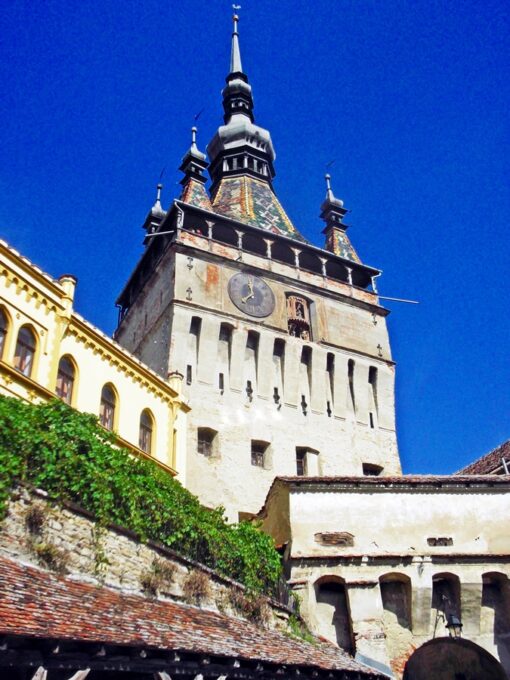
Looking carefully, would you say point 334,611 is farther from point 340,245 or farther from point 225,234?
point 340,245

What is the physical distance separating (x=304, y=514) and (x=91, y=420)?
267 inches

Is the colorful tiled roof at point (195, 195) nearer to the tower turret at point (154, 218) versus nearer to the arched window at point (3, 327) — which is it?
the tower turret at point (154, 218)

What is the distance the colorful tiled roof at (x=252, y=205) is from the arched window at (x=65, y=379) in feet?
58.7

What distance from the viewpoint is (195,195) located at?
35.3 m

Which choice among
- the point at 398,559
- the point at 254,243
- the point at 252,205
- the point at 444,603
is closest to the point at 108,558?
the point at 398,559

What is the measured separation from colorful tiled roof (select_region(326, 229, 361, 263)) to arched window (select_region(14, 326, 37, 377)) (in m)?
23.0

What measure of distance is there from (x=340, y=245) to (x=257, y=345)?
1096 centimetres

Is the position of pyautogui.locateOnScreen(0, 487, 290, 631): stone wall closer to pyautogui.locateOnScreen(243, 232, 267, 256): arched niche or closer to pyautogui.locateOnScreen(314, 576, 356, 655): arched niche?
pyautogui.locateOnScreen(314, 576, 356, 655): arched niche

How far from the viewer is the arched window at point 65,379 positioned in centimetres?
1798

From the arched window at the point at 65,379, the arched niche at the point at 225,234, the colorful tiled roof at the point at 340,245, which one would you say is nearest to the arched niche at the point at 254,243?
the arched niche at the point at 225,234

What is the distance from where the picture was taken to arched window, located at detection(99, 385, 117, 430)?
19250 millimetres

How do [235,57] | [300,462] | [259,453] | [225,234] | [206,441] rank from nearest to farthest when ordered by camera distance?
[206,441]
[259,453]
[300,462]
[225,234]
[235,57]

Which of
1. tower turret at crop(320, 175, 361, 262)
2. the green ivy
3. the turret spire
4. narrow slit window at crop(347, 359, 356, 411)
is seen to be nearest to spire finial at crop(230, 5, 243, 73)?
the turret spire

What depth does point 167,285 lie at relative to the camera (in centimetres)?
3033
